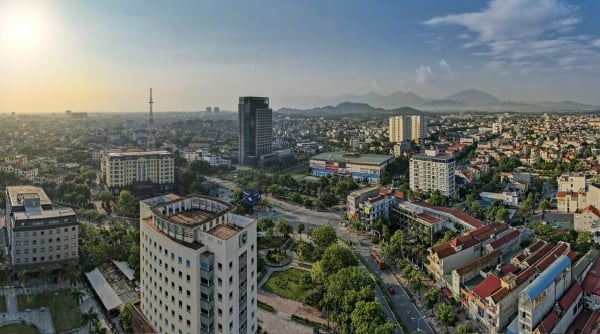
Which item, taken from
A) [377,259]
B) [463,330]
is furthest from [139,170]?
[463,330]

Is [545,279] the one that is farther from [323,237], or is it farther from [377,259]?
[323,237]

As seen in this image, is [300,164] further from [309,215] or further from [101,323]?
[101,323]

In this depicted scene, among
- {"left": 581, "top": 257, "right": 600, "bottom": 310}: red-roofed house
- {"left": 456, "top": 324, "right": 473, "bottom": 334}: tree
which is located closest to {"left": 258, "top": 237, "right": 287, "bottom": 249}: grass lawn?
{"left": 456, "top": 324, "right": 473, "bottom": 334}: tree

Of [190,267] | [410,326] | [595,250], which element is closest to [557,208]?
[595,250]

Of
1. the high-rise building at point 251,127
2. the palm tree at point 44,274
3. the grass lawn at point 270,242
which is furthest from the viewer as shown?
the high-rise building at point 251,127

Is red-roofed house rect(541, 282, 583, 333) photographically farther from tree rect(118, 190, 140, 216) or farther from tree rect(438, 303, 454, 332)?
tree rect(118, 190, 140, 216)

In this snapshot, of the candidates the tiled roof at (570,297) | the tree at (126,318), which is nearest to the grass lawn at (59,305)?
the tree at (126,318)

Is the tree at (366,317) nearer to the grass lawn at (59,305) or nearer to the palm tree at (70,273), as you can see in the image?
the grass lawn at (59,305)
